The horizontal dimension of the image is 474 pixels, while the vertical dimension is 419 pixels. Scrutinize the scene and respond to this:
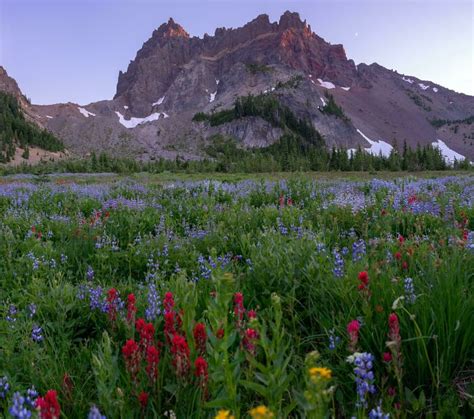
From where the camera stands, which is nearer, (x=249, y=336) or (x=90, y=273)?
(x=249, y=336)

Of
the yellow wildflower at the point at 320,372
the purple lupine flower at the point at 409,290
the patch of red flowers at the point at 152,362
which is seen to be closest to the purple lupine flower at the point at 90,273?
the patch of red flowers at the point at 152,362

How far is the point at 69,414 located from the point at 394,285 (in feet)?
8.18

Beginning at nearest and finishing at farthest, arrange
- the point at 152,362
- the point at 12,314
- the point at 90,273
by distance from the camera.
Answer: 1. the point at 152,362
2. the point at 12,314
3. the point at 90,273

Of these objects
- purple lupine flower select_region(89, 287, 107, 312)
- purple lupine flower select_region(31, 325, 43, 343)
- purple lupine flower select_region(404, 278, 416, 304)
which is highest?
purple lupine flower select_region(404, 278, 416, 304)

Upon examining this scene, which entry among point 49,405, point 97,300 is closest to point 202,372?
point 49,405

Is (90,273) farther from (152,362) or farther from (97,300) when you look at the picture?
(152,362)

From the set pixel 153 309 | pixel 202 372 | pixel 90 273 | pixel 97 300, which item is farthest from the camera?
pixel 90 273

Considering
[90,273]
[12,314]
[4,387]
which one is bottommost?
[4,387]

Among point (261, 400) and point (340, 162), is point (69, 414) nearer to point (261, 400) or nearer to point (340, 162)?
point (261, 400)

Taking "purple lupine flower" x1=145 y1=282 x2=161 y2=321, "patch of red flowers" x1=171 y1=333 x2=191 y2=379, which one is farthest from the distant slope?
"patch of red flowers" x1=171 y1=333 x2=191 y2=379

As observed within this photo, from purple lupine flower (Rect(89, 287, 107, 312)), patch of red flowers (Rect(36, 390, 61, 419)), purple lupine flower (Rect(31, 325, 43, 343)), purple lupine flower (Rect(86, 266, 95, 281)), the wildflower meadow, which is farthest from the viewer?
purple lupine flower (Rect(86, 266, 95, 281))

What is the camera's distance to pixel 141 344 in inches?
97.0

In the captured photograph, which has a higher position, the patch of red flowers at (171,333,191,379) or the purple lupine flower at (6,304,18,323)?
the patch of red flowers at (171,333,191,379)

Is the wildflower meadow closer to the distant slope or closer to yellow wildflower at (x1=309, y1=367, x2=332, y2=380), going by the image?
yellow wildflower at (x1=309, y1=367, x2=332, y2=380)
